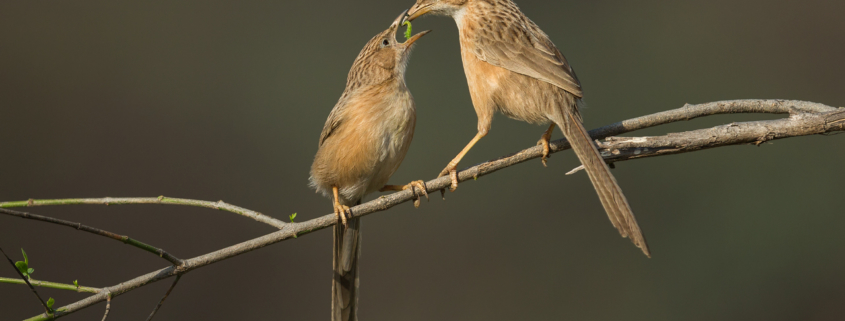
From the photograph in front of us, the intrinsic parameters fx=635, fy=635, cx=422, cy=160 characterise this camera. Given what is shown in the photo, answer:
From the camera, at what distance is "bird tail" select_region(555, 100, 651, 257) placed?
3.11 metres

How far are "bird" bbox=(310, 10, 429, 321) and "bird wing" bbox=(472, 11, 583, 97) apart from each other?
477 millimetres

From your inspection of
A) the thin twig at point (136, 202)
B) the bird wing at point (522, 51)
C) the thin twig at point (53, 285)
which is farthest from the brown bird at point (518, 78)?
the thin twig at point (53, 285)

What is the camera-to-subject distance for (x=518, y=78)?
13.0ft

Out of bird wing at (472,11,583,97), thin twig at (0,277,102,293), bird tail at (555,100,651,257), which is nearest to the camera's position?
thin twig at (0,277,102,293)

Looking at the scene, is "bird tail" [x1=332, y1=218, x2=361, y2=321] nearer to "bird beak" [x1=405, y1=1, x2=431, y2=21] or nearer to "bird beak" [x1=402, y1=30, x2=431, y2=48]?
"bird beak" [x1=402, y1=30, x2=431, y2=48]

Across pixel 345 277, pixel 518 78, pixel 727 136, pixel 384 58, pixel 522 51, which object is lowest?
pixel 727 136

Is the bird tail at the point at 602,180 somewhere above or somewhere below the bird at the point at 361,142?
below

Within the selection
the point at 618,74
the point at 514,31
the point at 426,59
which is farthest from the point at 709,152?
the point at 514,31

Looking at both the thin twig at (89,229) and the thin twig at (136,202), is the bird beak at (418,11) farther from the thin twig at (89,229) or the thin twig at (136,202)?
the thin twig at (89,229)

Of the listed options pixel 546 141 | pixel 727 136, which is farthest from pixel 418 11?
pixel 727 136

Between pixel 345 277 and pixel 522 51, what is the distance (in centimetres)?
201

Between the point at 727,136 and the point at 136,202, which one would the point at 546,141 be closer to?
the point at 727,136

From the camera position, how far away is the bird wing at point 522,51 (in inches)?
151

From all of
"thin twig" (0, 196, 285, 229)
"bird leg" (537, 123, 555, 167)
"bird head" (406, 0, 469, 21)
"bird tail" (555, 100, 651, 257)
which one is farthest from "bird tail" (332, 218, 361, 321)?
"bird tail" (555, 100, 651, 257)
